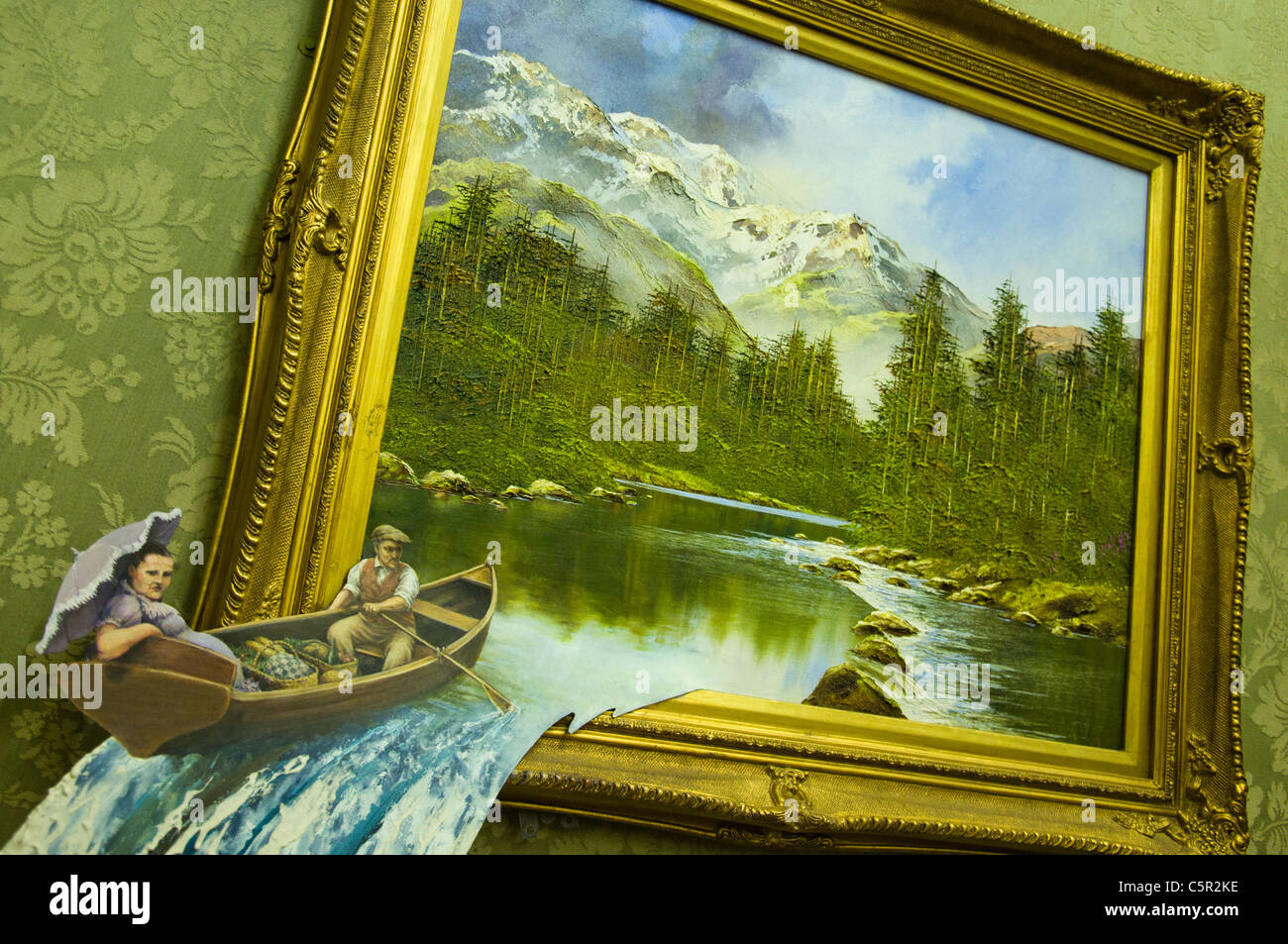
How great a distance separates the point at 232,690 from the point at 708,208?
4.53 ft

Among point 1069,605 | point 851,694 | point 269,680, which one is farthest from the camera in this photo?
point 1069,605

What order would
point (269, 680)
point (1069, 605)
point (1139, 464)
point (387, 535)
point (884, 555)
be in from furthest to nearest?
point (1139, 464)
point (1069, 605)
point (884, 555)
point (387, 535)
point (269, 680)

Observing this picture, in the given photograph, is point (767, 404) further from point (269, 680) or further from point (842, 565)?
point (269, 680)

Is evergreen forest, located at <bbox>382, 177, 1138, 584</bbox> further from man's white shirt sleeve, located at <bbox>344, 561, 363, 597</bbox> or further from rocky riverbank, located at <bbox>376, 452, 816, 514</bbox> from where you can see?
man's white shirt sleeve, located at <bbox>344, 561, 363, 597</bbox>

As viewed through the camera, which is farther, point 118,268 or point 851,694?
point 851,694

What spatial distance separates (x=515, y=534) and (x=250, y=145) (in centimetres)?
89

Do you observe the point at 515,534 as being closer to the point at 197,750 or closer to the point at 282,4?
the point at 197,750

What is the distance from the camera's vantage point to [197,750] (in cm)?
112

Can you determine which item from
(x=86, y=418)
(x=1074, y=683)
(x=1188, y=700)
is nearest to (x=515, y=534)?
(x=86, y=418)

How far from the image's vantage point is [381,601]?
1454mm

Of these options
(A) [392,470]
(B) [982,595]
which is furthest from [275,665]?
(B) [982,595]

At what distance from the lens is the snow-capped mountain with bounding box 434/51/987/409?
1.73m

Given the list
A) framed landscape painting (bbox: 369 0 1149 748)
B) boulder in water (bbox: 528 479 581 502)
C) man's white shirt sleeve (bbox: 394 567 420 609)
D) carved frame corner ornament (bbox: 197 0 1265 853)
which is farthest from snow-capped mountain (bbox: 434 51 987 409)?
man's white shirt sleeve (bbox: 394 567 420 609)

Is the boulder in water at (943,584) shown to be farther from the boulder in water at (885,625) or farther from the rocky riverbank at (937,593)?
the boulder in water at (885,625)
